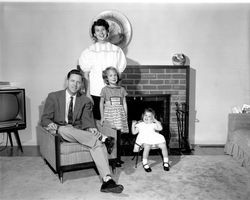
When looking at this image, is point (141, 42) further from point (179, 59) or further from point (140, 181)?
point (140, 181)

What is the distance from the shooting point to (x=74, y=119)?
3264 millimetres

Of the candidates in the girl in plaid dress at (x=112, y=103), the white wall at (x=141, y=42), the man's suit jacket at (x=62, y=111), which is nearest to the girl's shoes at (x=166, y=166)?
the girl in plaid dress at (x=112, y=103)

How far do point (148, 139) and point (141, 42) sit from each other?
149 centimetres

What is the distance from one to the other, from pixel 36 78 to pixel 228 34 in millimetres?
2698

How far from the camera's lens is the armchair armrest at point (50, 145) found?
9.43 ft

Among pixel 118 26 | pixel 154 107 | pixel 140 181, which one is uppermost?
pixel 118 26

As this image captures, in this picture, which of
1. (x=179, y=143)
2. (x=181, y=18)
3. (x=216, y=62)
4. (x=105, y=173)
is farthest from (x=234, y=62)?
(x=105, y=173)

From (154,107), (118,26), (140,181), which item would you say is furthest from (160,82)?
(140,181)

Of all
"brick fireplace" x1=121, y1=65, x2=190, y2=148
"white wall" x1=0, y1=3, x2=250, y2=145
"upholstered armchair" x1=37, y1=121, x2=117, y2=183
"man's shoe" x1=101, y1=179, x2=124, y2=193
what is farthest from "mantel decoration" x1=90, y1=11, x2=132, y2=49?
"man's shoe" x1=101, y1=179, x2=124, y2=193

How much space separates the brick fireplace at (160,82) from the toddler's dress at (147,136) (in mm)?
716

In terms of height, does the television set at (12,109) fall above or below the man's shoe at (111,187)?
above

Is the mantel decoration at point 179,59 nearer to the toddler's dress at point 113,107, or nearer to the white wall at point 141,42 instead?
the white wall at point 141,42

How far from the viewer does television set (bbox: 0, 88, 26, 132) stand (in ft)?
12.1

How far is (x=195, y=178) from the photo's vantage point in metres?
3.07
